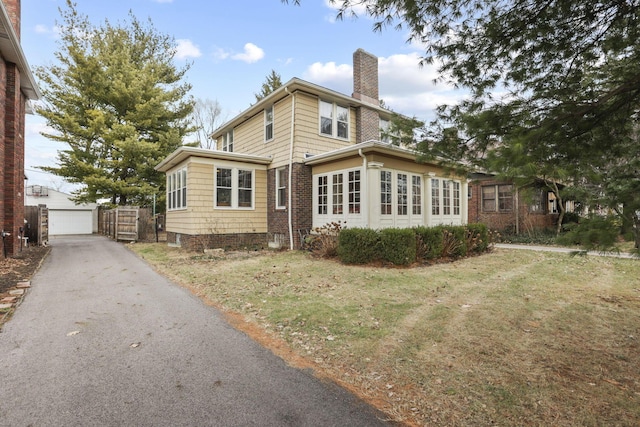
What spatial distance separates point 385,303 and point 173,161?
416 inches

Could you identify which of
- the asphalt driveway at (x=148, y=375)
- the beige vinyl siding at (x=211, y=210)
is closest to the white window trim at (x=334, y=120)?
the beige vinyl siding at (x=211, y=210)

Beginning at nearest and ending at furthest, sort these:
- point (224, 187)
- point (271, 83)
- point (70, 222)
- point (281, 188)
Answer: point (224, 187)
point (281, 188)
point (70, 222)
point (271, 83)

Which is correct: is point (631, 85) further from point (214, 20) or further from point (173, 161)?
point (173, 161)

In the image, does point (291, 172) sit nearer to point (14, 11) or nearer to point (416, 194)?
point (416, 194)

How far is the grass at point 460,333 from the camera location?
8.00 feet

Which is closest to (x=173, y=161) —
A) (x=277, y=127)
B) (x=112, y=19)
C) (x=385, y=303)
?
(x=277, y=127)

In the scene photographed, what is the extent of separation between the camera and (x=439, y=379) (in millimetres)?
2762

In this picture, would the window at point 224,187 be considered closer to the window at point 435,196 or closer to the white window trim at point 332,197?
the white window trim at point 332,197

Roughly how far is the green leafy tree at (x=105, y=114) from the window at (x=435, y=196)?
51.5 feet

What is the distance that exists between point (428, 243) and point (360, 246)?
79.4 inches

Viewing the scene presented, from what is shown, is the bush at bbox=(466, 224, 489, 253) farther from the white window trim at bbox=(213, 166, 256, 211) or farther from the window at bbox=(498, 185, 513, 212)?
the white window trim at bbox=(213, 166, 256, 211)

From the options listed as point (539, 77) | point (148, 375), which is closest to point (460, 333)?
point (539, 77)

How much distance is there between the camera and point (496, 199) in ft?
55.1

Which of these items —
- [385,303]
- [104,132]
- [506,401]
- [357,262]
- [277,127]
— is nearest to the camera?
[506,401]
